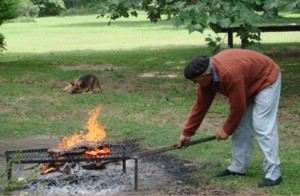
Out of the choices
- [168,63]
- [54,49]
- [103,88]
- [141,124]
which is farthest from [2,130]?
[54,49]

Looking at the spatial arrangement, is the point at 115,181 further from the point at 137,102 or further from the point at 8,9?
the point at 8,9

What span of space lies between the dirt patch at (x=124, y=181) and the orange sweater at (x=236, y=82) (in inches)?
22.8

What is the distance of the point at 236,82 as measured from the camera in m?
5.86

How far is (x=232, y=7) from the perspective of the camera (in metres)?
10.0

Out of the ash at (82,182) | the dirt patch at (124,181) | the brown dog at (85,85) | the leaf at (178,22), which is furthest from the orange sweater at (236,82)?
the brown dog at (85,85)

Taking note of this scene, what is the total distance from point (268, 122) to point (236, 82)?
2.01ft

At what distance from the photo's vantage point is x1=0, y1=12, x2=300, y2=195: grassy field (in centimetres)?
744

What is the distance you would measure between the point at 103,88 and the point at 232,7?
14.0 ft

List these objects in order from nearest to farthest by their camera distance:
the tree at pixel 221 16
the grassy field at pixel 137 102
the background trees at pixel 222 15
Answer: the grassy field at pixel 137 102, the background trees at pixel 222 15, the tree at pixel 221 16

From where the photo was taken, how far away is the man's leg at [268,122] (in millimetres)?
6152

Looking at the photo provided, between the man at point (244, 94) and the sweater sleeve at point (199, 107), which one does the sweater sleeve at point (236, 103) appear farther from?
the sweater sleeve at point (199, 107)

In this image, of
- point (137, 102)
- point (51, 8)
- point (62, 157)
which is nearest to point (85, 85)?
point (137, 102)

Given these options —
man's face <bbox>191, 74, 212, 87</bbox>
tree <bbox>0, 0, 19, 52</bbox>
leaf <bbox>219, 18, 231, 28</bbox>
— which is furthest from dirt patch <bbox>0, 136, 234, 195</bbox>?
tree <bbox>0, 0, 19, 52</bbox>

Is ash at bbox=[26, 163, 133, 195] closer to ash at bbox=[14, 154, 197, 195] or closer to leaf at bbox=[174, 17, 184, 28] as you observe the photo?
ash at bbox=[14, 154, 197, 195]
